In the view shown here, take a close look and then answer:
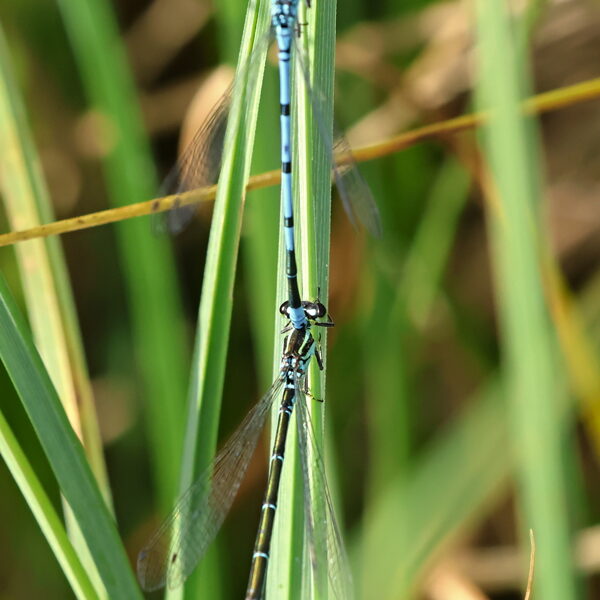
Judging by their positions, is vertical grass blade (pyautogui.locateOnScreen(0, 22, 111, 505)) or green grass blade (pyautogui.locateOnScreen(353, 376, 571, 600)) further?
green grass blade (pyautogui.locateOnScreen(353, 376, 571, 600))

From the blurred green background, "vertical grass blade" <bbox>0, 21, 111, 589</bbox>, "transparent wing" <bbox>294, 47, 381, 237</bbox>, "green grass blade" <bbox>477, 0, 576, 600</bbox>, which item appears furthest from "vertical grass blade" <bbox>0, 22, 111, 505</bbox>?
"green grass blade" <bbox>477, 0, 576, 600</bbox>

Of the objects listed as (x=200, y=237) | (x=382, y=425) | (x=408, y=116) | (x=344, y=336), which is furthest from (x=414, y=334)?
(x=200, y=237)

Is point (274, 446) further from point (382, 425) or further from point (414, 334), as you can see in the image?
point (414, 334)

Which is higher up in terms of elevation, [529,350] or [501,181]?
[501,181]

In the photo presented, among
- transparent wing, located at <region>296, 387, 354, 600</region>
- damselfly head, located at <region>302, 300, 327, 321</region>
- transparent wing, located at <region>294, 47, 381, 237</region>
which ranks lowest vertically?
transparent wing, located at <region>296, 387, 354, 600</region>

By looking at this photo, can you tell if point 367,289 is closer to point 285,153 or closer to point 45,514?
point 285,153

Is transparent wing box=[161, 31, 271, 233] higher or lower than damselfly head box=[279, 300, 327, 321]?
higher

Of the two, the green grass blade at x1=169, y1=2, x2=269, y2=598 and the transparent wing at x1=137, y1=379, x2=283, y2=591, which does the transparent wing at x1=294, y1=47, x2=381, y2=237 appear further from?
the transparent wing at x1=137, y1=379, x2=283, y2=591

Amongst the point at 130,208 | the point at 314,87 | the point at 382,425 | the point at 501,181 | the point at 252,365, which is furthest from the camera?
the point at 252,365

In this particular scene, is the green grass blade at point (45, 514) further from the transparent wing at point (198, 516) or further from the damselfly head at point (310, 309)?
the damselfly head at point (310, 309)

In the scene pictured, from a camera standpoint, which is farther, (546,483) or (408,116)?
(408,116)
